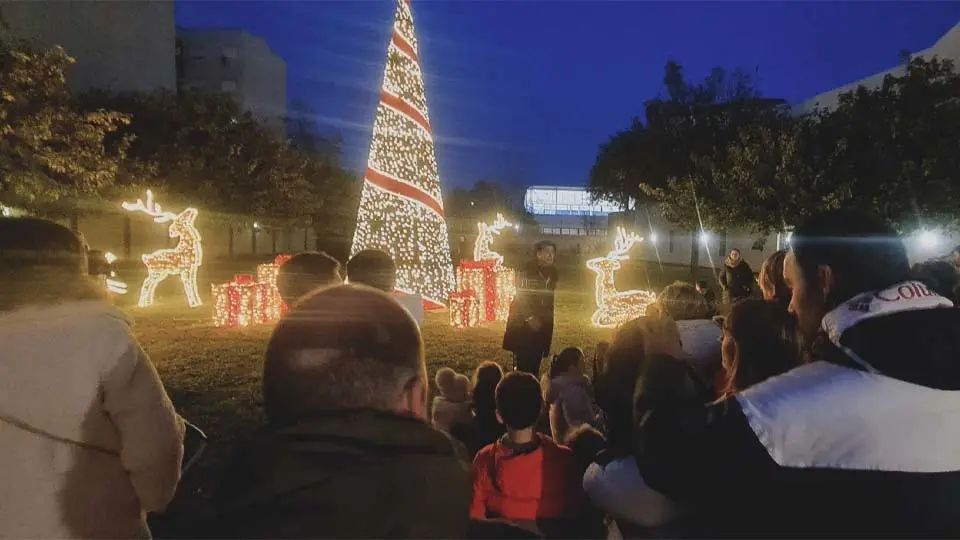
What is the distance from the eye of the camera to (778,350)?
2488 mm

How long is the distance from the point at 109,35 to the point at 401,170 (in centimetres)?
2855

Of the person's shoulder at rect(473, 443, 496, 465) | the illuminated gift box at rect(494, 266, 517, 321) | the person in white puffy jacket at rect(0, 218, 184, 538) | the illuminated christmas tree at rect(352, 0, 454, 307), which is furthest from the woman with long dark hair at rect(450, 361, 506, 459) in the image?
the illuminated christmas tree at rect(352, 0, 454, 307)

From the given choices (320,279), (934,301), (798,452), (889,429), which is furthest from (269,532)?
(320,279)

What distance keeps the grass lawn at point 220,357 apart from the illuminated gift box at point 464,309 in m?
0.24

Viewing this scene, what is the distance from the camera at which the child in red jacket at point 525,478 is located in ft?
9.88

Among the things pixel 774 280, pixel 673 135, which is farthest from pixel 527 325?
pixel 673 135

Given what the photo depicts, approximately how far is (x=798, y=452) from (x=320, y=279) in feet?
11.2

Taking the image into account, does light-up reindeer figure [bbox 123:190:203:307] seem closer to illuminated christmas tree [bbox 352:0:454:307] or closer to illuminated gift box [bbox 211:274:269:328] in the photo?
illuminated gift box [bbox 211:274:269:328]

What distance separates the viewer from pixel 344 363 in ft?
4.83

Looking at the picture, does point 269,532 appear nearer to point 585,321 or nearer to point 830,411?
point 830,411

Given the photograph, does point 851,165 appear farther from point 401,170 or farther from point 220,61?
point 220,61

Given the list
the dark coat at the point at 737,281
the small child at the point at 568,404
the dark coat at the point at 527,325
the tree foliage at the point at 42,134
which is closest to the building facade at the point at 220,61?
the tree foliage at the point at 42,134

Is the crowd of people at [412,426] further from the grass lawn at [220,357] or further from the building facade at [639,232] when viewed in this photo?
the building facade at [639,232]

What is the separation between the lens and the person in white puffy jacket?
1.94 m
